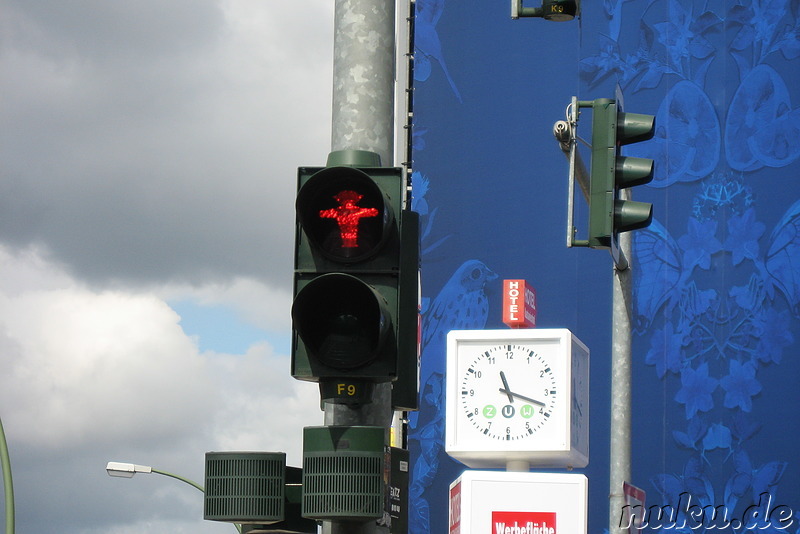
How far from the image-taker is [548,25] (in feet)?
109

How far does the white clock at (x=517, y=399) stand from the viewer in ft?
28.9

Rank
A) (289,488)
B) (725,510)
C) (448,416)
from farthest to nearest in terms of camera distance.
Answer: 1. (725,510)
2. (448,416)
3. (289,488)

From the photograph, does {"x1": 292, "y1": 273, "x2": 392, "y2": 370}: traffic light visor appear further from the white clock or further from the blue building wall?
the blue building wall

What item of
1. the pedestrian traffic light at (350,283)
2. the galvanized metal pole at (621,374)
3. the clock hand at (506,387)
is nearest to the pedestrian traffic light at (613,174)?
the clock hand at (506,387)

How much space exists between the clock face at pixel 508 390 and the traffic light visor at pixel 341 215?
4144 millimetres

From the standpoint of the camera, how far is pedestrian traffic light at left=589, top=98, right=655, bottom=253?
740cm

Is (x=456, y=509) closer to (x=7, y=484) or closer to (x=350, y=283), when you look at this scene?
(x=350, y=283)

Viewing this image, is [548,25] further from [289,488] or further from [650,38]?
[289,488]

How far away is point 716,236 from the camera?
30953mm

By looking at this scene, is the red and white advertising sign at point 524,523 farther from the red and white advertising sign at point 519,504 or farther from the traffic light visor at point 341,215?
the traffic light visor at point 341,215

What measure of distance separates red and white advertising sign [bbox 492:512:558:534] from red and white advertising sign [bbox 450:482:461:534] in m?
0.19

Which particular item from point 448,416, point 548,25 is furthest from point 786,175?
point 448,416

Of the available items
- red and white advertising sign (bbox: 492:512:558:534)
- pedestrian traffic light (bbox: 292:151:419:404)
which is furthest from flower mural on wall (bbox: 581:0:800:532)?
pedestrian traffic light (bbox: 292:151:419:404)

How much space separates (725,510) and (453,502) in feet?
76.0
